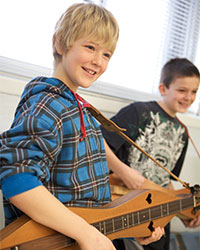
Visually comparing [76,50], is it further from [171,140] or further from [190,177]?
[190,177]

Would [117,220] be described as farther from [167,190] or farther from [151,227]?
[167,190]

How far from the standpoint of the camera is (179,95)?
136cm

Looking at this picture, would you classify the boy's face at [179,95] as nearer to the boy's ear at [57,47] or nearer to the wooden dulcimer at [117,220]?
the wooden dulcimer at [117,220]

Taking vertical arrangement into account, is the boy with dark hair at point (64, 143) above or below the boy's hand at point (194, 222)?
above

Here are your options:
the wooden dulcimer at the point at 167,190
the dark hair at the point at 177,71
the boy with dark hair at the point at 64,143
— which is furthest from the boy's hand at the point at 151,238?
the dark hair at the point at 177,71

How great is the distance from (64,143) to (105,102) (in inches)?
26.0

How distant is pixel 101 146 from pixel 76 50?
289 mm

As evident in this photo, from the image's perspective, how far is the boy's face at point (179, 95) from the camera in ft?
4.48

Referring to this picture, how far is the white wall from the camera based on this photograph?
0.98m

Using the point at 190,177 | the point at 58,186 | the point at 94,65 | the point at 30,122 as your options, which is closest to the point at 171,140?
the point at 190,177

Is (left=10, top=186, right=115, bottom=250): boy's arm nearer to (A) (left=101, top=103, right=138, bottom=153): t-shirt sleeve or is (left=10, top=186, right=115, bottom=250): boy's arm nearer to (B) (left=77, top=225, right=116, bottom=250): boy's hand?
(B) (left=77, top=225, right=116, bottom=250): boy's hand

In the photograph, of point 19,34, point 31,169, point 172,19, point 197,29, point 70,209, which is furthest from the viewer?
point 197,29

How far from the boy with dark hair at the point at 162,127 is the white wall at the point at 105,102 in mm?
110

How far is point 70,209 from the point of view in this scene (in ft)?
2.14
